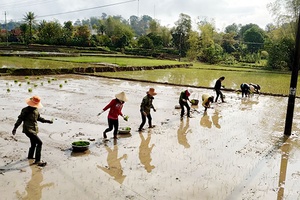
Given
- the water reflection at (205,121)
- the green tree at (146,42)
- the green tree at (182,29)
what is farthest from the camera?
the green tree at (182,29)

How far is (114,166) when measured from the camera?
6.74 m

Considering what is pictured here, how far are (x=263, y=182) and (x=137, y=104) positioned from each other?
29.9 ft

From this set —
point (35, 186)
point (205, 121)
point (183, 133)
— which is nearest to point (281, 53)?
point (205, 121)

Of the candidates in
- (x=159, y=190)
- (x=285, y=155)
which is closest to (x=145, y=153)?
(x=159, y=190)

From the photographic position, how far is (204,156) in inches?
301

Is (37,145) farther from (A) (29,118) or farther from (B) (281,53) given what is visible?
(B) (281,53)

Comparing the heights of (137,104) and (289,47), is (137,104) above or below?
below

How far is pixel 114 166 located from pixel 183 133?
370 cm

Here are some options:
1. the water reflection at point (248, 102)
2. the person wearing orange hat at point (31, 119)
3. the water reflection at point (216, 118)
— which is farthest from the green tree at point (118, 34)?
the person wearing orange hat at point (31, 119)

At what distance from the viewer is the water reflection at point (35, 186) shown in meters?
5.23

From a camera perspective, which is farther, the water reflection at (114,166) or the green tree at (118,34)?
the green tree at (118,34)

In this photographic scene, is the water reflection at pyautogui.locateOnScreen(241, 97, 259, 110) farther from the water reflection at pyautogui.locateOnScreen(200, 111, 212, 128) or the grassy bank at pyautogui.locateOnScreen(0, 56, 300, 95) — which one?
the grassy bank at pyautogui.locateOnScreen(0, 56, 300, 95)

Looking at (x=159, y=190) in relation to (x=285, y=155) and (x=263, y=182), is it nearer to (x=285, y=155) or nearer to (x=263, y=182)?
(x=263, y=182)

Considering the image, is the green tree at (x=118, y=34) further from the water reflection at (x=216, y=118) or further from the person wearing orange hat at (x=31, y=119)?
the person wearing orange hat at (x=31, y=119)
